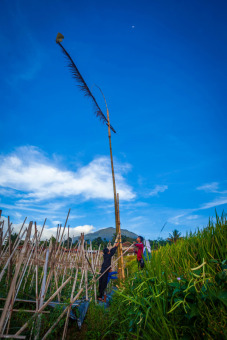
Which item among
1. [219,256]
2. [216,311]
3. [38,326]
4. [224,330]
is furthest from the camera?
[38,326]

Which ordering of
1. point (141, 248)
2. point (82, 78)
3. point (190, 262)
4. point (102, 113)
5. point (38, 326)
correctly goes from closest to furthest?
point (190, 262) → point (38, 326) → point (141, 248) → point (82, 78) → point (102, 113)

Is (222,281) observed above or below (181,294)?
above

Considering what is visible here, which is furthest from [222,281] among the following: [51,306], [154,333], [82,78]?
[82,78]

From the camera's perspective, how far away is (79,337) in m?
2.96

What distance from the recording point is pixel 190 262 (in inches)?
79.1

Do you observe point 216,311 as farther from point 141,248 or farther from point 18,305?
point 141,248

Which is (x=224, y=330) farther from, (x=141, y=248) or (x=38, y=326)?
(x=141, y=248)

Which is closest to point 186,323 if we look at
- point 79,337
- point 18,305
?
point 79,337

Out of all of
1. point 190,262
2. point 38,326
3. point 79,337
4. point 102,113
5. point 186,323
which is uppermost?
point 102,113

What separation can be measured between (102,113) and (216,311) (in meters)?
6.73

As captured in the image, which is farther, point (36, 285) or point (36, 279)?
point (36, 279)

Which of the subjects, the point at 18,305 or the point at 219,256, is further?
the point at 18,305

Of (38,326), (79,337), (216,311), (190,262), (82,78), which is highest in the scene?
(82,78)

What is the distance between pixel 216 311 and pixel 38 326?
217 centimetres
